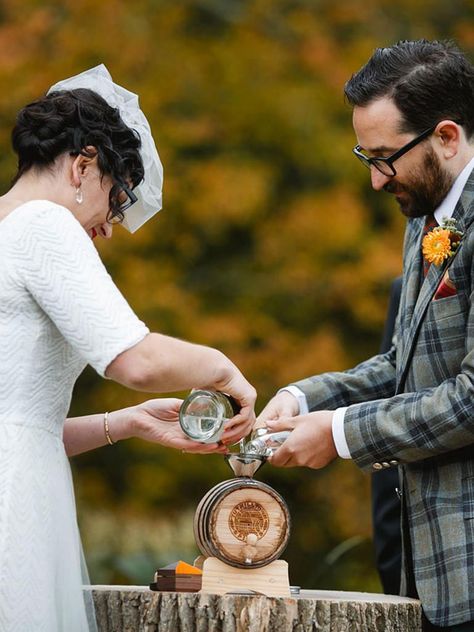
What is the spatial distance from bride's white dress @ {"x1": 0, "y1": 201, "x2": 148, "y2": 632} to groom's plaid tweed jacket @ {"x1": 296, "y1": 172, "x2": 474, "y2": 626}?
853 millimetres

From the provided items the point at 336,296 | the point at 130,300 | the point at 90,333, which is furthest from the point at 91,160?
the point at 336,296

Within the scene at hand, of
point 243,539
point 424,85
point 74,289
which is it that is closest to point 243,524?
point 243,539

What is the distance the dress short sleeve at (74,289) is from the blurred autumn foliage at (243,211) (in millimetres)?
4967

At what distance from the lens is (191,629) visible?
3311 mm

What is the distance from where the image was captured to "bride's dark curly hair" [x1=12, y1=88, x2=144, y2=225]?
3.14 m

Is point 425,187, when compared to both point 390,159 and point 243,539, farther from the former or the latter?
point 243,539

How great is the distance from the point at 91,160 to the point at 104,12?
212 inches

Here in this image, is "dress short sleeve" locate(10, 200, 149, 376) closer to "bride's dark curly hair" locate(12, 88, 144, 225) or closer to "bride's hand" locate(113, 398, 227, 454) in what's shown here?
"bride's dark curly hair" locate(12, 88, 144, 225)

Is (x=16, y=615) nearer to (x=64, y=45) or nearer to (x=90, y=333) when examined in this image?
(x=90, y=333)

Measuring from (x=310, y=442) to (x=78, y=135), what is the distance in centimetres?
113

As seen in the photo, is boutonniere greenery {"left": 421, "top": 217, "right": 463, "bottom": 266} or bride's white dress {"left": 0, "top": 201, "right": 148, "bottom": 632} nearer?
bride's white dress {"left": 0, "top": 201, "right": 148, "bottom": 632}

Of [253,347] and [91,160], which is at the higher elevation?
[253,347]

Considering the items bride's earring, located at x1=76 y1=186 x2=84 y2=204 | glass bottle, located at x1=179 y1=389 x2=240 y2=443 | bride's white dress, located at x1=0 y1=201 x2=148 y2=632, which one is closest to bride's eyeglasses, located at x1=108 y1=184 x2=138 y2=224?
bride's earring, located at x1=76 y1=186 x2=84 y2=204

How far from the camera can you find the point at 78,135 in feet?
10.3
